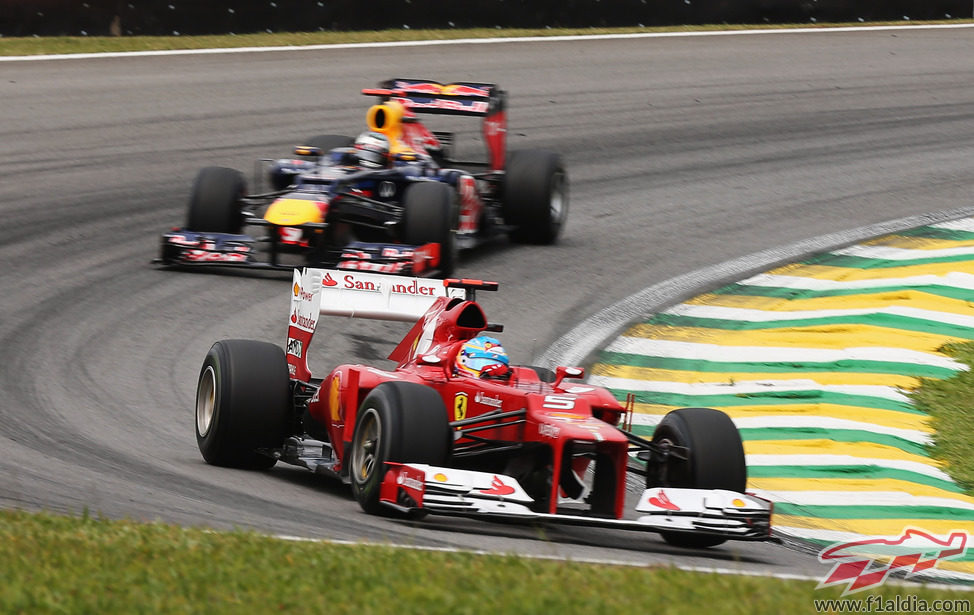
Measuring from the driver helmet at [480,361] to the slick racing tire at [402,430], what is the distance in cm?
66

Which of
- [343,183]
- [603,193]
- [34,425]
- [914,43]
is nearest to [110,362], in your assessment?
[34,425]

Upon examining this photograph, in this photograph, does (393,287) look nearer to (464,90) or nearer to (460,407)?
(460,407)

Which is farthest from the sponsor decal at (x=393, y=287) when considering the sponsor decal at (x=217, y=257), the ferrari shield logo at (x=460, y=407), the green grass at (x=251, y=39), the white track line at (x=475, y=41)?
the green grass at (x=251, y=39)

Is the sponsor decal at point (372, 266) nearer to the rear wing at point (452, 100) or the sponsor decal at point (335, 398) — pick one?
the rear wing at point (452, 100)

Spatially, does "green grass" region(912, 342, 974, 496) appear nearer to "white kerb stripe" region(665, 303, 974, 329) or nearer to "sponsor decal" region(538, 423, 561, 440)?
"white kerb stripe" region(665, 303, 974, 329)

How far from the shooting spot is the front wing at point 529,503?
7566 millimetres

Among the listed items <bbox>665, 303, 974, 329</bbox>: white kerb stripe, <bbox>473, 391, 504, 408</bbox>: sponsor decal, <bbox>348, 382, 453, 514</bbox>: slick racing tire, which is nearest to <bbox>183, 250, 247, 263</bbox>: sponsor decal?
<bbox>665, 303, 974, 329</bbox>: white kerb stripe

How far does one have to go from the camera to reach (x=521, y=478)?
8305 mm

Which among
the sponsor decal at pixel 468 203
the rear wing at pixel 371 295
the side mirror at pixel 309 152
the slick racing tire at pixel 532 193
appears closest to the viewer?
the rear wing at pixel 371 295

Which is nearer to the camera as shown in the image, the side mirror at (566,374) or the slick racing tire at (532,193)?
the side mirror at (566,374)

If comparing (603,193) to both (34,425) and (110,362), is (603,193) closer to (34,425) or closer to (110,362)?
(110,362)

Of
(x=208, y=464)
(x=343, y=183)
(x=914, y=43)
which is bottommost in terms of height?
(x=208, y=464)

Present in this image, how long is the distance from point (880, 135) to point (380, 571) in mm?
16332

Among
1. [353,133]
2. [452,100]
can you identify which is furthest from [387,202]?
[353,133]
